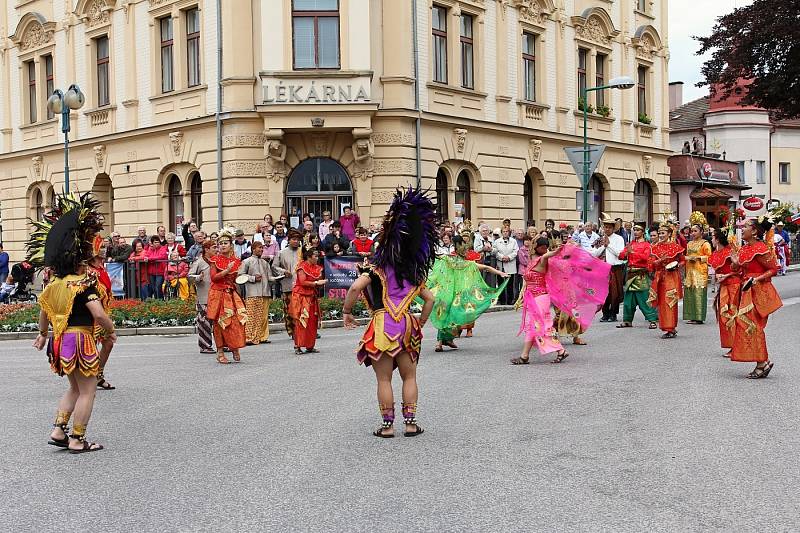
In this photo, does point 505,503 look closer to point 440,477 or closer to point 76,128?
point 440,477

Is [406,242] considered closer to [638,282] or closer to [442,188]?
[638,282]

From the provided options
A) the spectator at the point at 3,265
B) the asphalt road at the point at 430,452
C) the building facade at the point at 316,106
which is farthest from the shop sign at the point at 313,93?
the asphalt road at the point at 430,452

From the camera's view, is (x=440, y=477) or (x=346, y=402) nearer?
(x=440, y=477)

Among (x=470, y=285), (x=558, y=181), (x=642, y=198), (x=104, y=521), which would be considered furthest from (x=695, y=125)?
(x=104, y=521)

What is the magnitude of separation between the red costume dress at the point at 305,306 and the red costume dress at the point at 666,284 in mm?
5419

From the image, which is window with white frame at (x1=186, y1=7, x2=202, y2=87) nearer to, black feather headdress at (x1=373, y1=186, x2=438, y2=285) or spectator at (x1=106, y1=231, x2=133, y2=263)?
spectator at (x1=106, y1=231, x2=133, y2=263)

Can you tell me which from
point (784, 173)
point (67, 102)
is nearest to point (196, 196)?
point (67, 102)

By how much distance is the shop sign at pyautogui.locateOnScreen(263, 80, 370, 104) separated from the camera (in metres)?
25.7

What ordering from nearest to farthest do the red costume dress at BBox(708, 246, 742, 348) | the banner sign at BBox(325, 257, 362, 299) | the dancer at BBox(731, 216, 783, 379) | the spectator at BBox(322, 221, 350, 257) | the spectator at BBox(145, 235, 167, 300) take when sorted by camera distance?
the dancer at BBox(731, 216, 783, 379), the red costume dress at BBox(708, 246, 742, 348), the banner sign at BBox(325, 257, 362, 299), the spectator at BBox(322, 221, 350, 257), the spectator at BBox(145, 235, 167, 300)

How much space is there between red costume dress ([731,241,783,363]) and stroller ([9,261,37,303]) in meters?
19.1

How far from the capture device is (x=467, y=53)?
98.0 ft

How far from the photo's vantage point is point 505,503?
6.20m

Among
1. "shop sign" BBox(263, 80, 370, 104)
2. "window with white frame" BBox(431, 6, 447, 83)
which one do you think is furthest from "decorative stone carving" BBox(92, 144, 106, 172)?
"window with white frame" BBox(431, 6, 447, 83)

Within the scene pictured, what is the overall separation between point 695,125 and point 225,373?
58434 millimetres
